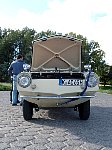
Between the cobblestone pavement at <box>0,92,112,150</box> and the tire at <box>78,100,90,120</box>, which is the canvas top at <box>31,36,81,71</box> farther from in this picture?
the tire at <box>78,100,90,120</box>

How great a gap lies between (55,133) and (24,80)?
171 centimetres

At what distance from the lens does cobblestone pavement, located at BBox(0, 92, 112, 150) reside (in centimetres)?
508

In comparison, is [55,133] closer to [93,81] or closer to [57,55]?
[93,81]

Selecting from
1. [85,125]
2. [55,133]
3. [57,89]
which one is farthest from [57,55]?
[55,133]

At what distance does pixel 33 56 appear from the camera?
9266 mm

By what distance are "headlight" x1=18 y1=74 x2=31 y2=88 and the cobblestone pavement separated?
93 centimetres

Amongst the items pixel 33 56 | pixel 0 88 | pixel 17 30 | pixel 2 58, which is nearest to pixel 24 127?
pixel 33 56

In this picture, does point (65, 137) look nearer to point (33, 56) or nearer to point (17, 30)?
point (33, 56)

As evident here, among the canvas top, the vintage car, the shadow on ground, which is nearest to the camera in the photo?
the shadow on ground

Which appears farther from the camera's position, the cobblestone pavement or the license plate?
the license plate

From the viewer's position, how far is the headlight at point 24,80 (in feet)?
23.7

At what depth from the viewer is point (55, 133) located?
610 centimetres

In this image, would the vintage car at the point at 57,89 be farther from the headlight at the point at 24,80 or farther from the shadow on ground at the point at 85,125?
the shadow on ground at the point at 85,125

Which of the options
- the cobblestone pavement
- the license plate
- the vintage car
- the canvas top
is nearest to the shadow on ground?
the cobblestone pavement
